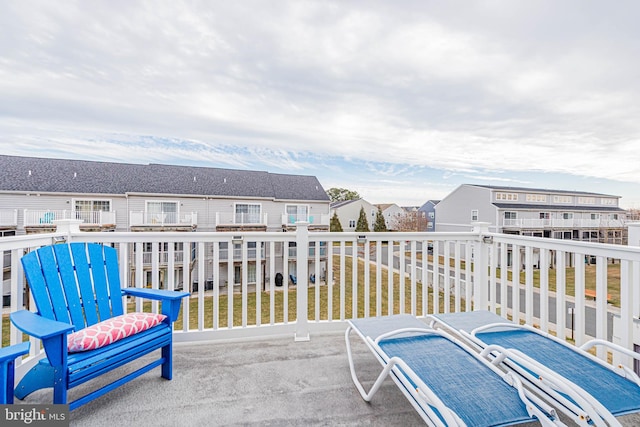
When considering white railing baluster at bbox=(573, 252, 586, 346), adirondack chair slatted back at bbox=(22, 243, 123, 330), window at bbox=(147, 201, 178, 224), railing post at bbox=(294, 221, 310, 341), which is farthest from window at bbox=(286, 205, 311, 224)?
white railing baluster at bbox=(573, 252, 586, 346)

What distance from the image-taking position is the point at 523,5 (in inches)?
139

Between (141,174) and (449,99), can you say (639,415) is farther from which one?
(141,174)

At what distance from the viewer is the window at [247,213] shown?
10.8m

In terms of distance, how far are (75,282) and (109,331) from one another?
610mm

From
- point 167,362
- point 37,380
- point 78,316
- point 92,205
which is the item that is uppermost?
point 92,205

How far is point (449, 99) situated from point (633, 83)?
2719 mm

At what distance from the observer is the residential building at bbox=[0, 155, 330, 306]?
8.00 meters

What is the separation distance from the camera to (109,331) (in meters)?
1.60

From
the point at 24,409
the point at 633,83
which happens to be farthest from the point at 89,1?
the point at 633,83

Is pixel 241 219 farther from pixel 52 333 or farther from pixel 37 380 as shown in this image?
pixel 52 333

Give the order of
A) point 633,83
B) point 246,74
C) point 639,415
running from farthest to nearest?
1. point 246,74
2. point 633,83
3. point 639,415

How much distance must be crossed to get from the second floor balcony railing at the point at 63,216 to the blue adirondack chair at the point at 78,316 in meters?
7.06

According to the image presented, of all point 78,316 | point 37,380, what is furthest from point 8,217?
point 37,380

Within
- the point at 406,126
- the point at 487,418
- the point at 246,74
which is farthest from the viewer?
the point at 406,126
